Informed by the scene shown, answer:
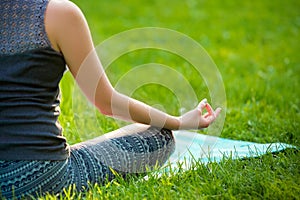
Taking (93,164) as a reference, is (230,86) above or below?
below

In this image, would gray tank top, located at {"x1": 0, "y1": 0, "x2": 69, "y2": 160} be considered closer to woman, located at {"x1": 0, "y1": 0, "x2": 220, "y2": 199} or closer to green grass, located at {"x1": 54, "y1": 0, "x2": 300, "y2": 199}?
woman, located at {"x1": 0, "y1": 0, "x2": 220, "y2": 199}

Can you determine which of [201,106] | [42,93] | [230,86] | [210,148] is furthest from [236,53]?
[42,93]

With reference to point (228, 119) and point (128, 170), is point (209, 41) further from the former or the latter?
point (128, 170)

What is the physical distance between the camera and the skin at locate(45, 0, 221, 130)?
1.91 metres

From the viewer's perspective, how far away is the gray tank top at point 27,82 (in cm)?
191

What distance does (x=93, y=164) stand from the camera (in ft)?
7.23

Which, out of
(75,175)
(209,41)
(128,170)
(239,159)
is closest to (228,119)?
→ (239,159)

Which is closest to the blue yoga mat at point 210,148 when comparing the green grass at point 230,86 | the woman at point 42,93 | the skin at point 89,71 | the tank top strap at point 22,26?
the green grass at point 230,86

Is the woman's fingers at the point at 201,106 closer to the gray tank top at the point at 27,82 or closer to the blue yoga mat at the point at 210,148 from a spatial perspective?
the blue yoga mat at the point at 210,148

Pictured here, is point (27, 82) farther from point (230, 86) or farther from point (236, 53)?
point (236, 53)

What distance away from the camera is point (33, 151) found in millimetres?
1996

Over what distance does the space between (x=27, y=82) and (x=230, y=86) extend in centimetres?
266

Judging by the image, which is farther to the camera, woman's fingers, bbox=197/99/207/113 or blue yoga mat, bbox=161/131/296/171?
blue yoga mat, bbox=161/131/296/171

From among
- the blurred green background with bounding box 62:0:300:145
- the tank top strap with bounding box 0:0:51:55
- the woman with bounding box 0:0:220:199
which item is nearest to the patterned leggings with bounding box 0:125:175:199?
the woman with bounding box 0:0:220:199
